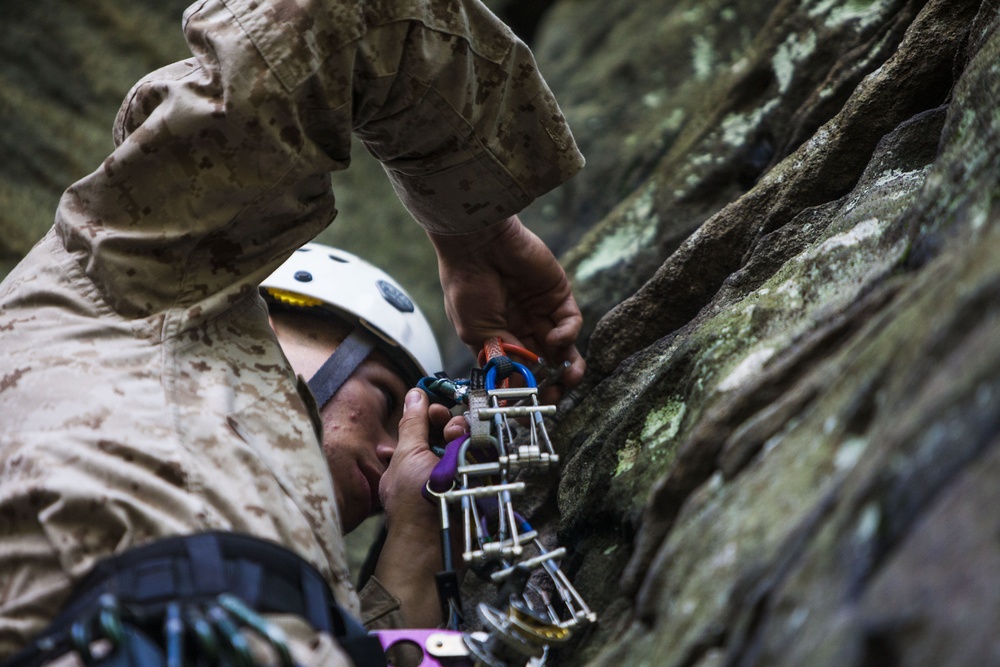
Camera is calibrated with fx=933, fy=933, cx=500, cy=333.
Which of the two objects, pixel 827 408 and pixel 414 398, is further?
pixel 414 398

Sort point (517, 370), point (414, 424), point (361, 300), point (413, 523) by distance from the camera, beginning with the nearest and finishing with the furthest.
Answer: point (517, 370), point (413, 523), point (414, 424), point (361, 300)

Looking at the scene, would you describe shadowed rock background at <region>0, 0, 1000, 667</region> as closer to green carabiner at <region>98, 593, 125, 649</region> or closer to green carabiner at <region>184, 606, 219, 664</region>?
green carabiner at <region>184, 606, 219, 664</region>

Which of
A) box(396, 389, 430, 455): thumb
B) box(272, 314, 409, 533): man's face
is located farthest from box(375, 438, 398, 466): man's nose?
box(396, 389, 430, 455): thumb

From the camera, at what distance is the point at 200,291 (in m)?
1.74

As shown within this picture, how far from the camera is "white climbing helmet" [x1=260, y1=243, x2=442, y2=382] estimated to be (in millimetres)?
3057

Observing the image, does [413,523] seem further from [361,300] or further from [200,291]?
[361,300]

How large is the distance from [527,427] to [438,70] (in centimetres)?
99

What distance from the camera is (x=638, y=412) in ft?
6.48

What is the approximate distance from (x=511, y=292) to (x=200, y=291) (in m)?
0.98

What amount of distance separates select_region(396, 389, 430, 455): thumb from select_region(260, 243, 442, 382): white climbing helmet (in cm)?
55

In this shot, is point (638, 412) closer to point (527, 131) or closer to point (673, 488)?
point (673, 488)

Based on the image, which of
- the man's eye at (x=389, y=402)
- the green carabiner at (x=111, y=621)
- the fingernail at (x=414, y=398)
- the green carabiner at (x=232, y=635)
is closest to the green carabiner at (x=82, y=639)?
the green carabiner at (x=111, y=621)

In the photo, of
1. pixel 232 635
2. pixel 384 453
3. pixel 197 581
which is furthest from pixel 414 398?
pixel 232 635

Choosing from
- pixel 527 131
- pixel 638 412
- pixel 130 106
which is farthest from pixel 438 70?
pixel 638 412
